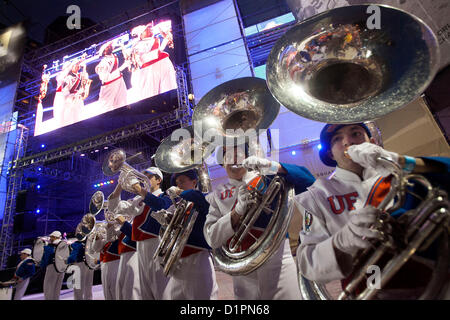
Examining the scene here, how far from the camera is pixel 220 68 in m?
7.31

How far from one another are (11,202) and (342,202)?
454 inches

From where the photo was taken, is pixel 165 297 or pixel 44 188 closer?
pixel 165 297

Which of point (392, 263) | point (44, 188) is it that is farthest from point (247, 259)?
point (44, 188)

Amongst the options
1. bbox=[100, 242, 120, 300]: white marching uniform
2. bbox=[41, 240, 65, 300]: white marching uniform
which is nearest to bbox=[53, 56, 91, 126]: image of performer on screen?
bbox=[41, 240, 65, 300]: white marching uniform

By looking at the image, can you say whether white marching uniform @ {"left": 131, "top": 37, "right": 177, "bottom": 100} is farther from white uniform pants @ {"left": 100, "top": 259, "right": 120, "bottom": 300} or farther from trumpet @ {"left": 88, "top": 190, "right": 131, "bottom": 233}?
white uniform pants @ {"left": 100, "top": 259, "right": 120, "bottom": 300}

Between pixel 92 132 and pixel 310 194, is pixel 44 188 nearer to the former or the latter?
pixel 92 132

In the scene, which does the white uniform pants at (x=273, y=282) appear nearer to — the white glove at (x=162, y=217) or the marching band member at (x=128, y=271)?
the white glove at (x=162, y=217)

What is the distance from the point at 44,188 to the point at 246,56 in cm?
1436

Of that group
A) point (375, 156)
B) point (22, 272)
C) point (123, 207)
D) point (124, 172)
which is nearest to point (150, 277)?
point (123, 207)

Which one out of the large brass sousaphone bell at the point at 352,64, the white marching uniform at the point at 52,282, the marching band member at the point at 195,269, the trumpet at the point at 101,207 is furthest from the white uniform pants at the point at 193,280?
the white marching uniform at the point at 52,282

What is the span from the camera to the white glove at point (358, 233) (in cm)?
96

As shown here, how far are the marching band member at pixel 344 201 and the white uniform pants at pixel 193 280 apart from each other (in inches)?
47.7

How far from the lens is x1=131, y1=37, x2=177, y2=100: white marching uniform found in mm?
7465

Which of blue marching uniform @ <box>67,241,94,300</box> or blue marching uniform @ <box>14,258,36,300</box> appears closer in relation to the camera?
blue marching uniform @ <box>67,241,94,300</box>
